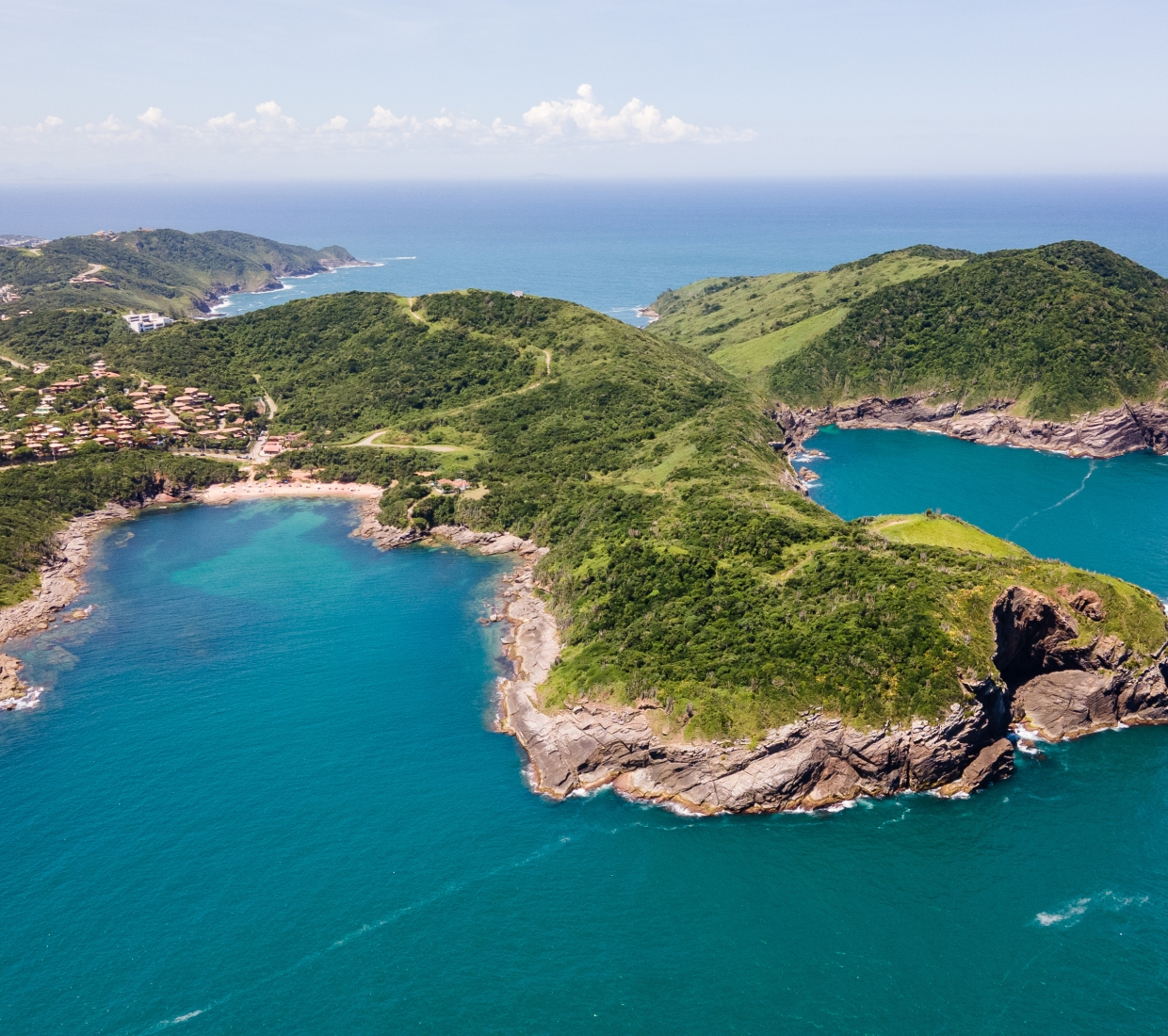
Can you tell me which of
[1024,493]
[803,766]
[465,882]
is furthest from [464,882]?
[1024,493]

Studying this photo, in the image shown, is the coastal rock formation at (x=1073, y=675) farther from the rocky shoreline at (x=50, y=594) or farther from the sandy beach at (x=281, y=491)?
the sandy beach at (x=281, y=491)

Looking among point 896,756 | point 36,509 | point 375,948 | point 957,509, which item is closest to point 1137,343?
point 957,509

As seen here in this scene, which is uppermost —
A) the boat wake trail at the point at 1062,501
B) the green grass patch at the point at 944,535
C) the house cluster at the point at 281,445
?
the house cluster at the point at 281,445

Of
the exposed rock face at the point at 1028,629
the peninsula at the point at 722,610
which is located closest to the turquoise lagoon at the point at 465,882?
the peninsula at the point at 722,610

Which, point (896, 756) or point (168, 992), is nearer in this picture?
point (168, 992)

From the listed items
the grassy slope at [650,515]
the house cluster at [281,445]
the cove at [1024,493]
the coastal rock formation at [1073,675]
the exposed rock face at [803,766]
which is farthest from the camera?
the house cluster at [281,445]

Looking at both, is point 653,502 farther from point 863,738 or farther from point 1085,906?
point 1085,906

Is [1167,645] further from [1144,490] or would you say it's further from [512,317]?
[512,317]

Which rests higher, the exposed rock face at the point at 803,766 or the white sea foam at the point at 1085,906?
the exposed rock face at the point at 803,766
